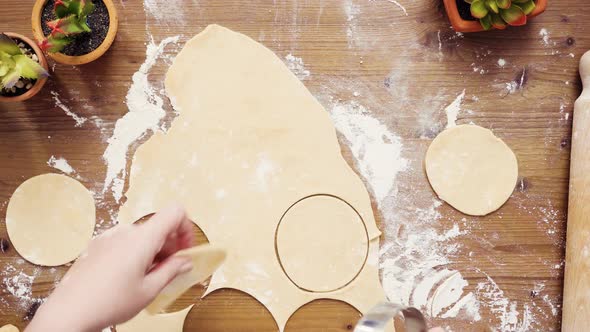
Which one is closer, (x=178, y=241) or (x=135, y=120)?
(x=178, y=241)

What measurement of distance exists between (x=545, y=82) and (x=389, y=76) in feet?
1.04

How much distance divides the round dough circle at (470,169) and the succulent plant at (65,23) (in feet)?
2.25

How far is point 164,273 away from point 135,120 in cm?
40

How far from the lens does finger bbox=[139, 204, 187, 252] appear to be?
0.79 metres

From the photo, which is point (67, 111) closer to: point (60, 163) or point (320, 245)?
point (60, 163)

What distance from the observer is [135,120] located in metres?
1.08

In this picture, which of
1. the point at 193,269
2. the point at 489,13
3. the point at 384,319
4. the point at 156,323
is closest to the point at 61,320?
the point at 193,269

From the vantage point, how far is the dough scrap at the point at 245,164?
3.48 ft

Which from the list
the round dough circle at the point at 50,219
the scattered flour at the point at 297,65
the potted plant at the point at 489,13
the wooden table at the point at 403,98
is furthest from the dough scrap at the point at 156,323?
the potted plant at the point at 489,13

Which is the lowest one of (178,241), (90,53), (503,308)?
(503,308)

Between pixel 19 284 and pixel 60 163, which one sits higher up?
pixel 60 163

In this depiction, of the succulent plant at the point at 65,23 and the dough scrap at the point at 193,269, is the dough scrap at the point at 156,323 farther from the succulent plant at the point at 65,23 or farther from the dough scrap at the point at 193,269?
the succulent plant at the point at 65,23

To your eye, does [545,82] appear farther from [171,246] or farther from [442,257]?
[171,246]

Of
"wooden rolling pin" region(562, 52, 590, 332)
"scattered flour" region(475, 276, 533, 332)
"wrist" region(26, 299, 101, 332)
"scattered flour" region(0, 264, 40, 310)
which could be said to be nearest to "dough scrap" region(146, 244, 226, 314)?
"wrist" region(26, 299, 101, 332)
